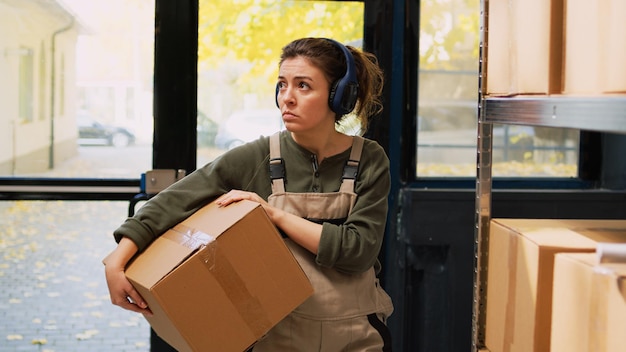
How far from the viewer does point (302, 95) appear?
7.01ft

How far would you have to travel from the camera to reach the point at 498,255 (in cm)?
187

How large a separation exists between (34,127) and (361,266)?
1.54 meters

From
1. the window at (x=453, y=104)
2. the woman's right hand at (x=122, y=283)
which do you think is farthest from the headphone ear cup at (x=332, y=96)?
the window at (x=453, y=104)

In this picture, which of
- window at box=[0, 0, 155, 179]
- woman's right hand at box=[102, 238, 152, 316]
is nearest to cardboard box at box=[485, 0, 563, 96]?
woman's right hand at box=[102, 238, 152, 316]

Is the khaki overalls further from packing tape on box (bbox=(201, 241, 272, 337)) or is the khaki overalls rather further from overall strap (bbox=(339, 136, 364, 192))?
packing tape on box (bbox=(201, 241, 272, 337))

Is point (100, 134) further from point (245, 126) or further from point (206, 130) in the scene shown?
point (245, 126)

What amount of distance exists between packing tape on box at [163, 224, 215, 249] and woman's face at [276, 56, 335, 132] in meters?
0.37

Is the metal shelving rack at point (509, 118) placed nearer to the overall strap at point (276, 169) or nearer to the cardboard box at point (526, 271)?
the cardboard box at point (526, 271)

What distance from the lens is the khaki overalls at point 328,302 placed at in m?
2.06

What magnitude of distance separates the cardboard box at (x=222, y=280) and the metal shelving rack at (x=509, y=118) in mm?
409

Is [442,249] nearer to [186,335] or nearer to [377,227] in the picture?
[377,227]

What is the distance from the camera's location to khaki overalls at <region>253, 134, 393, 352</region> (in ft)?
6.75

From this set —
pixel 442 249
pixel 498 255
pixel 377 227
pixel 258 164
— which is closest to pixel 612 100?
pixel 498 255

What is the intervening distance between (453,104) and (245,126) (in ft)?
2.64
